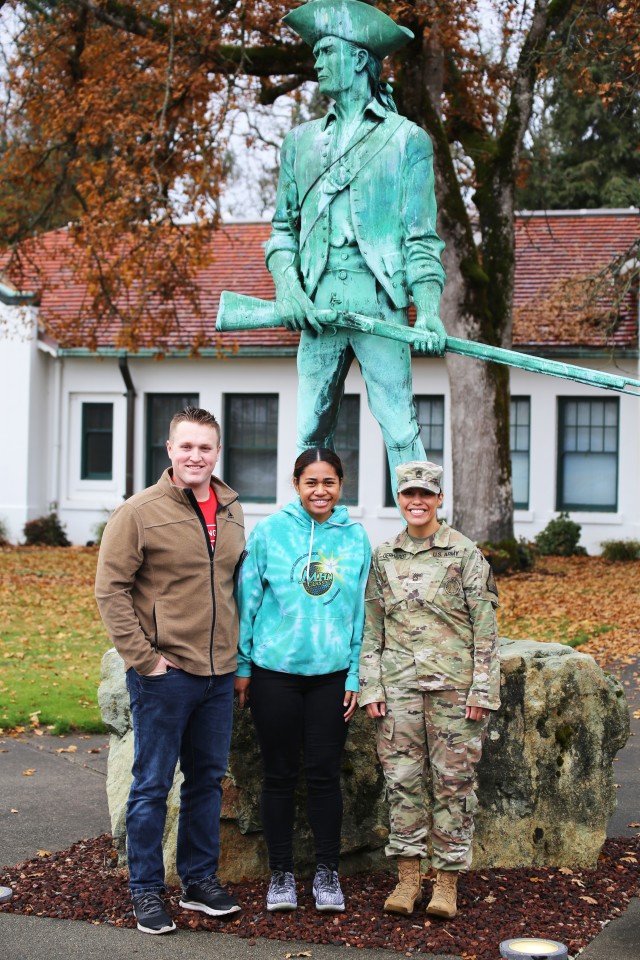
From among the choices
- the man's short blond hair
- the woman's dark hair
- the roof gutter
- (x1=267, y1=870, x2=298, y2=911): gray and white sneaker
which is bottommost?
(x1=267, y1=870, x2=298, y2=911): gray and white sneaker

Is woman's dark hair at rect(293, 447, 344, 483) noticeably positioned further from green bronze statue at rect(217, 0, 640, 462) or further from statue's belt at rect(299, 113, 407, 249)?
statue's belt at rect(299, 113, 407, 249)

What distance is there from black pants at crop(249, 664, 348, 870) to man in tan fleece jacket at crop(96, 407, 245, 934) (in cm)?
17

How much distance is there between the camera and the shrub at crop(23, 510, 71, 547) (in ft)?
73.3

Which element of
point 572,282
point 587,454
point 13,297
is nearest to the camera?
point 572,282

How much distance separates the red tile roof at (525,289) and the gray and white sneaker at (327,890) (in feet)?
47.6

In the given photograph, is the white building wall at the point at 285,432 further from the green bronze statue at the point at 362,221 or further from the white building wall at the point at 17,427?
the green bronze statue at the point at 362,221

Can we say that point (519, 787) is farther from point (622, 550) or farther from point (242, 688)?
point (622, 550)

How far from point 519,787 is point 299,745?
44.9 inches

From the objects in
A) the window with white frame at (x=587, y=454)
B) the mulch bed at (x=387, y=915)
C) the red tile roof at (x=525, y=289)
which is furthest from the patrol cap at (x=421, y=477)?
the window with white frame at (x=587, y=454)

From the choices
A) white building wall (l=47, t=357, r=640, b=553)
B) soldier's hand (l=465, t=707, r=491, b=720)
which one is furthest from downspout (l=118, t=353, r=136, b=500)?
soldier's hand (l=465, t=707, r=491, b=720)

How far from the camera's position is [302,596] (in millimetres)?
4621

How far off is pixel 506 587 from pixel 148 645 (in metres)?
11.7

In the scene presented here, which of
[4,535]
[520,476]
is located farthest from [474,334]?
[4,535]

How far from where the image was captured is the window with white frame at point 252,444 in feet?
74.5
